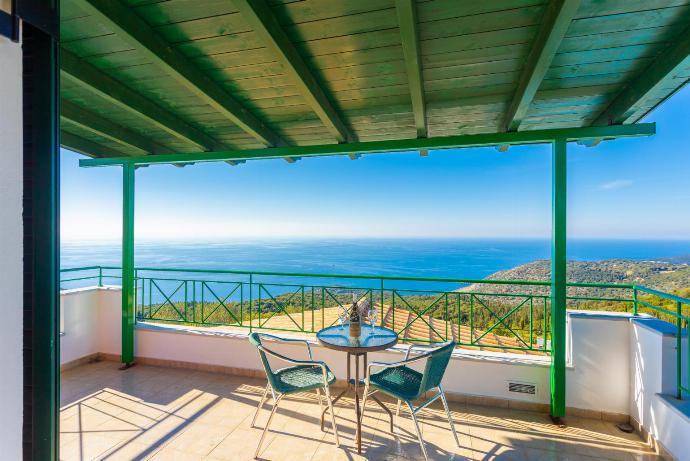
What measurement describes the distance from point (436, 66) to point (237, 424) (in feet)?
9.75

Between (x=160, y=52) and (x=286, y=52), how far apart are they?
72 cm

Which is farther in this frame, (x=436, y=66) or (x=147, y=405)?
(x=147, y=405)

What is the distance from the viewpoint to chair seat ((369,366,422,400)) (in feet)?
7.13

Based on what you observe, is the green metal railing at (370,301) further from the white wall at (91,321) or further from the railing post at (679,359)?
the railing post at (679,359)

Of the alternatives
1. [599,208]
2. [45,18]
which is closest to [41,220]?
[45,18]

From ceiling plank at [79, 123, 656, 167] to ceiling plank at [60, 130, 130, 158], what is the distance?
12 cm

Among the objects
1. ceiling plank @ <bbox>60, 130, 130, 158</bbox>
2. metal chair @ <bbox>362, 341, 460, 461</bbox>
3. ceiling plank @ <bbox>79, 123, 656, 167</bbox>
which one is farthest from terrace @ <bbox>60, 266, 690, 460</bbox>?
ceiling plank @ <bbox>60, 130, 130, 158</bbox>

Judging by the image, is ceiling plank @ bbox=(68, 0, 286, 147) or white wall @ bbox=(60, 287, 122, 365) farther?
white wall @ bbox=(60, 287, 122, 365)

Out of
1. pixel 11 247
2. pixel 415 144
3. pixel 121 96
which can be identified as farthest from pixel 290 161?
pixel 11 247

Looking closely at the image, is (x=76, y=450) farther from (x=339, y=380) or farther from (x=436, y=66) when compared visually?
(x=436, y=66)

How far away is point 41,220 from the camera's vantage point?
0.96 metres

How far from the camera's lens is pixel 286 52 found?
1790 mm

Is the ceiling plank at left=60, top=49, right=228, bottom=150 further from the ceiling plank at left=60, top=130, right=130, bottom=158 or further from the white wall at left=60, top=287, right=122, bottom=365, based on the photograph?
the white wall at left=60, top=287, right=122, bottom=365

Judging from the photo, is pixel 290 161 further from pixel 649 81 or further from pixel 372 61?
pixel 649 81
